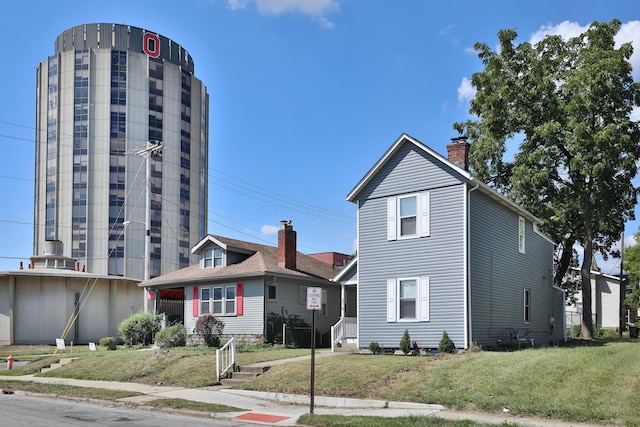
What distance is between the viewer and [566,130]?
33000mm

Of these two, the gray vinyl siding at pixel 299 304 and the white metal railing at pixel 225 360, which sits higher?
the gray vinyl siding at pixel 299 304

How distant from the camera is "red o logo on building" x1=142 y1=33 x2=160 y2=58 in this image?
98.1 meters

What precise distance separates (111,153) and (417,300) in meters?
78.6

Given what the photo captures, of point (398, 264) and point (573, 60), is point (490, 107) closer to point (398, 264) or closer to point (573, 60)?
point (573, 60)

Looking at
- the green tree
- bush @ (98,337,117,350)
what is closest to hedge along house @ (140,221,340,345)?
bush @ (98,337,117,350)

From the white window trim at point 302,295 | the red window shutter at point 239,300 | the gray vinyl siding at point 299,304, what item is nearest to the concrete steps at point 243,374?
the gray vinyl siding at point 299,304

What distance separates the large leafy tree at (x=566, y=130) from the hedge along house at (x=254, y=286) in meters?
12.3

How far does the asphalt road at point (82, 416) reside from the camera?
13.5m

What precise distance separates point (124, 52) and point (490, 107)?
7377 cm

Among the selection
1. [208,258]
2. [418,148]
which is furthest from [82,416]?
[208,258]

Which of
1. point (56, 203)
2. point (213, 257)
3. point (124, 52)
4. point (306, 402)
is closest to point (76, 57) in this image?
point (124, 52)

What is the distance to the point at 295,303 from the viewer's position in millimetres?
32656

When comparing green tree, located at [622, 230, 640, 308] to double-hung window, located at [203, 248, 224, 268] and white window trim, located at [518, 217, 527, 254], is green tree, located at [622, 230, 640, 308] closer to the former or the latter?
white window trim, located at [518, 217, 527, 254]

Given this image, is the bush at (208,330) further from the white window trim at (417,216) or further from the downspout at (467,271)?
the downspout at (467,271)
